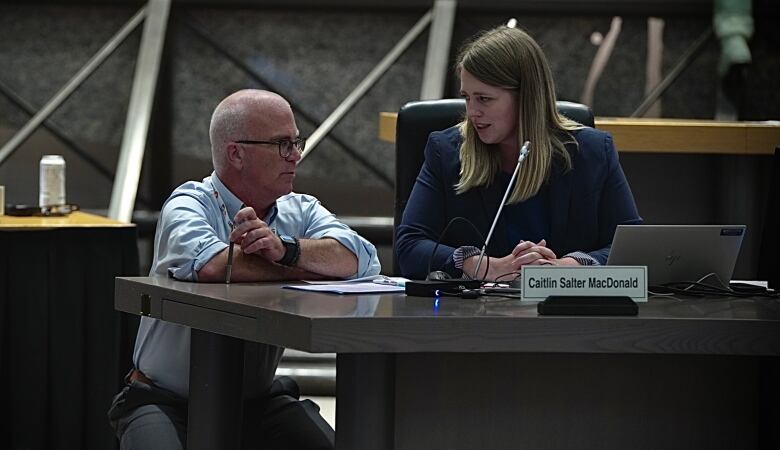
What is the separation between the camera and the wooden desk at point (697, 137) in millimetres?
4273

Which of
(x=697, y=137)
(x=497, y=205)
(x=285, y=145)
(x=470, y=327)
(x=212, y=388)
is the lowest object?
(x=212, y=388)

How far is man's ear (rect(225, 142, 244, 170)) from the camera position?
2541 mm

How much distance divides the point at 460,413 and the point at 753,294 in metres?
0.64

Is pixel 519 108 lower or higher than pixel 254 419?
higher

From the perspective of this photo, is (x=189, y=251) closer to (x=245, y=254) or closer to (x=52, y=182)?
(x=245, y=254)

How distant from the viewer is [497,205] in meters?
2.76

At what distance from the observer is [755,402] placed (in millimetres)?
2025

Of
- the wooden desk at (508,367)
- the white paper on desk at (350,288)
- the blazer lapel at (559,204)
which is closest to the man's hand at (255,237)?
the white paper on desk at (350,288)

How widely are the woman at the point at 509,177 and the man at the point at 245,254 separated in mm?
252

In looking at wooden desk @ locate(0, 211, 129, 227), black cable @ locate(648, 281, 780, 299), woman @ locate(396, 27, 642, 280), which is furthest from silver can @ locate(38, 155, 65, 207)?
black cable @ locate(648, 281, 780, 299)

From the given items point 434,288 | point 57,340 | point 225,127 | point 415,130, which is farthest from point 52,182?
point 434,288

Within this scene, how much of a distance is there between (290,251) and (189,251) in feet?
0.60

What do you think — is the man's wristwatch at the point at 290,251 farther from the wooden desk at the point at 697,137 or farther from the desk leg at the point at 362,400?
the wooden desk at the point at 697,137

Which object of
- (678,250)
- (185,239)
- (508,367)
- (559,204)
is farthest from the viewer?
(559,204)
